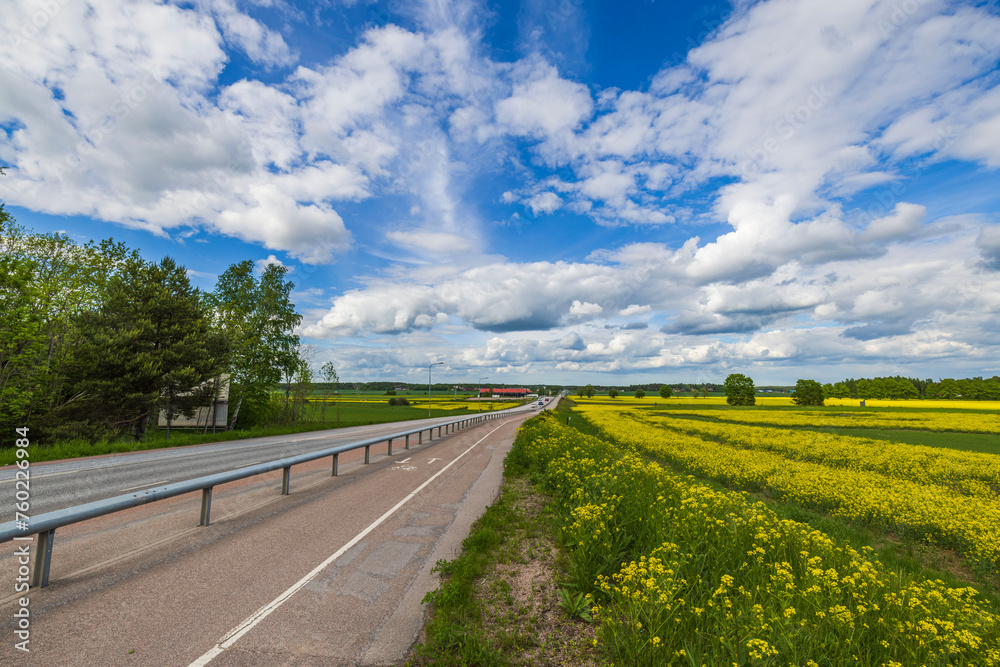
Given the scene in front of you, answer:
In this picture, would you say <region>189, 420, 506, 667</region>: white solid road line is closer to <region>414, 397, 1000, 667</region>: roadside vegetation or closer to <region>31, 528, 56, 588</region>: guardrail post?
<region>414, 397, 1000, 667</region>: roadside vegetation

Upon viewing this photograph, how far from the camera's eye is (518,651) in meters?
3.76

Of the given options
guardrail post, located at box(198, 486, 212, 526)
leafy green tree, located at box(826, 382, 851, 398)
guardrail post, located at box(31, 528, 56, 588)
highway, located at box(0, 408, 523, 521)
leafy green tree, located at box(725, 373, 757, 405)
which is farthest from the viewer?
leafy green tree, located at box(826, 382, 851, 398)

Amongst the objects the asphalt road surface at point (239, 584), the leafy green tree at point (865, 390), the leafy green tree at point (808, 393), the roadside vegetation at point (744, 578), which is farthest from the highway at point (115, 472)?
the leafy green tree at point (865, 390)

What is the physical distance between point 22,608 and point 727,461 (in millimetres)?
18136

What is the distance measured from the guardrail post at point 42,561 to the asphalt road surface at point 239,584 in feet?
0.49

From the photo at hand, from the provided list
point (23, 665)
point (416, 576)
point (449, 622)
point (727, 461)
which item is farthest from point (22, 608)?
point (727, 461)

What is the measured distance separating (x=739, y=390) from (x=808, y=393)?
16.9 metres

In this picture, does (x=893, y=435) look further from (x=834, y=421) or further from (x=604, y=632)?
(x=604, y=632)

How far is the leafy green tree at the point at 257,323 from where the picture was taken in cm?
3130

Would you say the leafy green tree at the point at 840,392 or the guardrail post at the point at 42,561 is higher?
the guardrail post at the point at 42,561

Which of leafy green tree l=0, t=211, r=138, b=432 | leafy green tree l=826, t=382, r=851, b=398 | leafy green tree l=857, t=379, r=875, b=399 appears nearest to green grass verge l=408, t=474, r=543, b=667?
leafy green tree l=0, t=211, r=138, b=432

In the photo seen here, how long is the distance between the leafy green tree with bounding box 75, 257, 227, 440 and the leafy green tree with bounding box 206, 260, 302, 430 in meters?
5.10

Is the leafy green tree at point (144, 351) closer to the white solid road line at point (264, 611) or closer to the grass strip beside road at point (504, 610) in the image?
the white solid road line at point (264, 611)

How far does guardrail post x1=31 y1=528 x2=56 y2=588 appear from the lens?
4566mm
